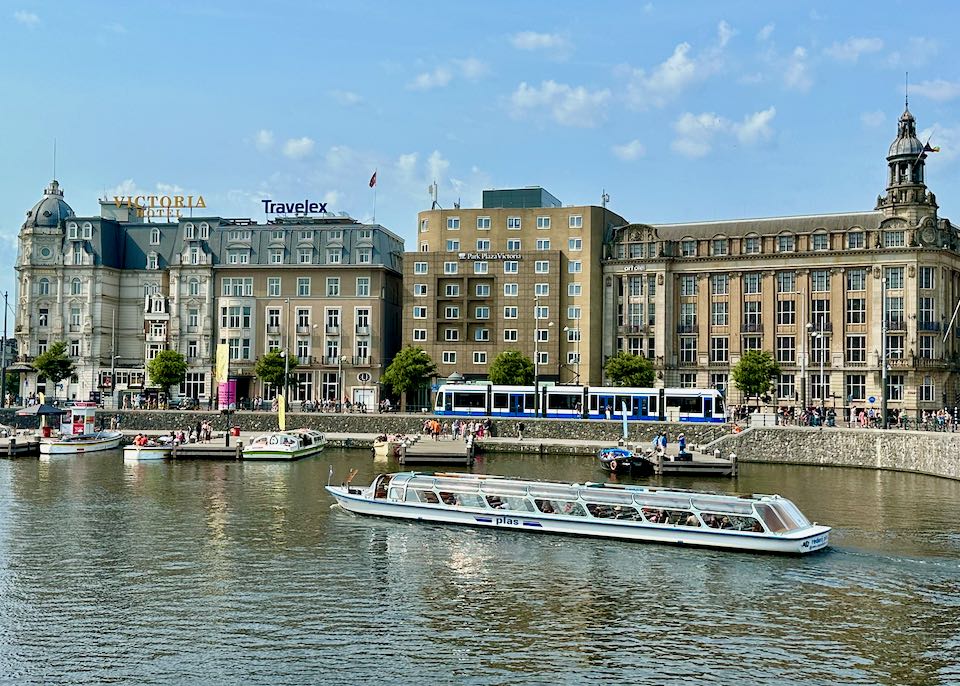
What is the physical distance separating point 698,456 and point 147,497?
133 ft

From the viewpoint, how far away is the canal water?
28.1m

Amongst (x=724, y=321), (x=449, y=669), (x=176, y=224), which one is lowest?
(x=449, y=669)

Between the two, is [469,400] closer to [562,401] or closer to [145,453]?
[562,401]

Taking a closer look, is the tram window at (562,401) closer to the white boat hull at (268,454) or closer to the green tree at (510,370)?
the green tree at (510,370)

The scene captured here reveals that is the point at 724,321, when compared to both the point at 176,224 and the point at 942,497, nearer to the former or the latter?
the point at 942,497

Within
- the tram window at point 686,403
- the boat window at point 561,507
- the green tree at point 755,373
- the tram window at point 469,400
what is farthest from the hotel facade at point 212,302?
the boat window at point 561,507

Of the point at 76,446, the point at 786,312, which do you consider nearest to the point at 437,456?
the point at 76,446

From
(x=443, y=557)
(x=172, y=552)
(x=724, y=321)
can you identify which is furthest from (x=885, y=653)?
(x=724, y=321)

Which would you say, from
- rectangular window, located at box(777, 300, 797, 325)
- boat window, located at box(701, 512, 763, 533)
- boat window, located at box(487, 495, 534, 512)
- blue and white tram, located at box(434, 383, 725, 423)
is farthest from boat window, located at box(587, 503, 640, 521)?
rectangular window, located at box(777, 300, 797, 325)

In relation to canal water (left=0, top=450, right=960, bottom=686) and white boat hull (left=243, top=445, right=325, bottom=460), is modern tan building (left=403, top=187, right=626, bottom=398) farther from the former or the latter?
canal water (left=0, top=450, right=960, bottom=686)

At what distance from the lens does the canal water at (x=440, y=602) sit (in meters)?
28.1

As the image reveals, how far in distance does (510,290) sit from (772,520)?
83.9m

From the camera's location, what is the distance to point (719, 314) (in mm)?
123375

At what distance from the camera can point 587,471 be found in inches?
2982
